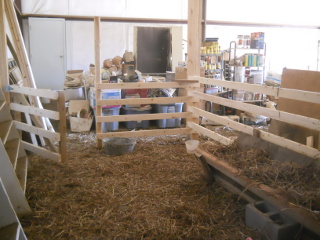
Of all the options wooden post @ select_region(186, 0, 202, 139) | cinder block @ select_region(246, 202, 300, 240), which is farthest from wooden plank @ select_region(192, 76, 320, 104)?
wooden post @ select_region(186, 0, 202, 139)

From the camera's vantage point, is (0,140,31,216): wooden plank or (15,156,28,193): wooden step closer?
(0,140,31,216): wooden plank

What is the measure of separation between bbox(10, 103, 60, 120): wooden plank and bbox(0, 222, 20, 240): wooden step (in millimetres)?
2028

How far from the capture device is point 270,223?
2.23 meters

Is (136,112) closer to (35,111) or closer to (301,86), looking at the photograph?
(35,111)

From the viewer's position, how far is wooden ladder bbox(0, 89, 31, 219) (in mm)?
2424

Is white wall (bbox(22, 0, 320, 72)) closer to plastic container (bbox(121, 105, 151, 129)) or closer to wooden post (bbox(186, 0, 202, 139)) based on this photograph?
plastic container (bbox(121, 105, 151, 129))

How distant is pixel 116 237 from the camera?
2.45m

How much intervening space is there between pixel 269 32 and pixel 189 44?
8.17 meters

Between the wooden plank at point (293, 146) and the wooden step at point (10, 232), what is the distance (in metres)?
2.12

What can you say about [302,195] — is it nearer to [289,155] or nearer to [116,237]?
[289,155]

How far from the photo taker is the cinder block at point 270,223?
84.5 inches

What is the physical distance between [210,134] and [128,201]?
153 cm

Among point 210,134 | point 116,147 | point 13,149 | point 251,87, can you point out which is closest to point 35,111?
point 13,149

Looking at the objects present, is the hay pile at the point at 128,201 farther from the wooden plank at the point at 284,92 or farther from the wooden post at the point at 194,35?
the wooden post at the point at 194,35
